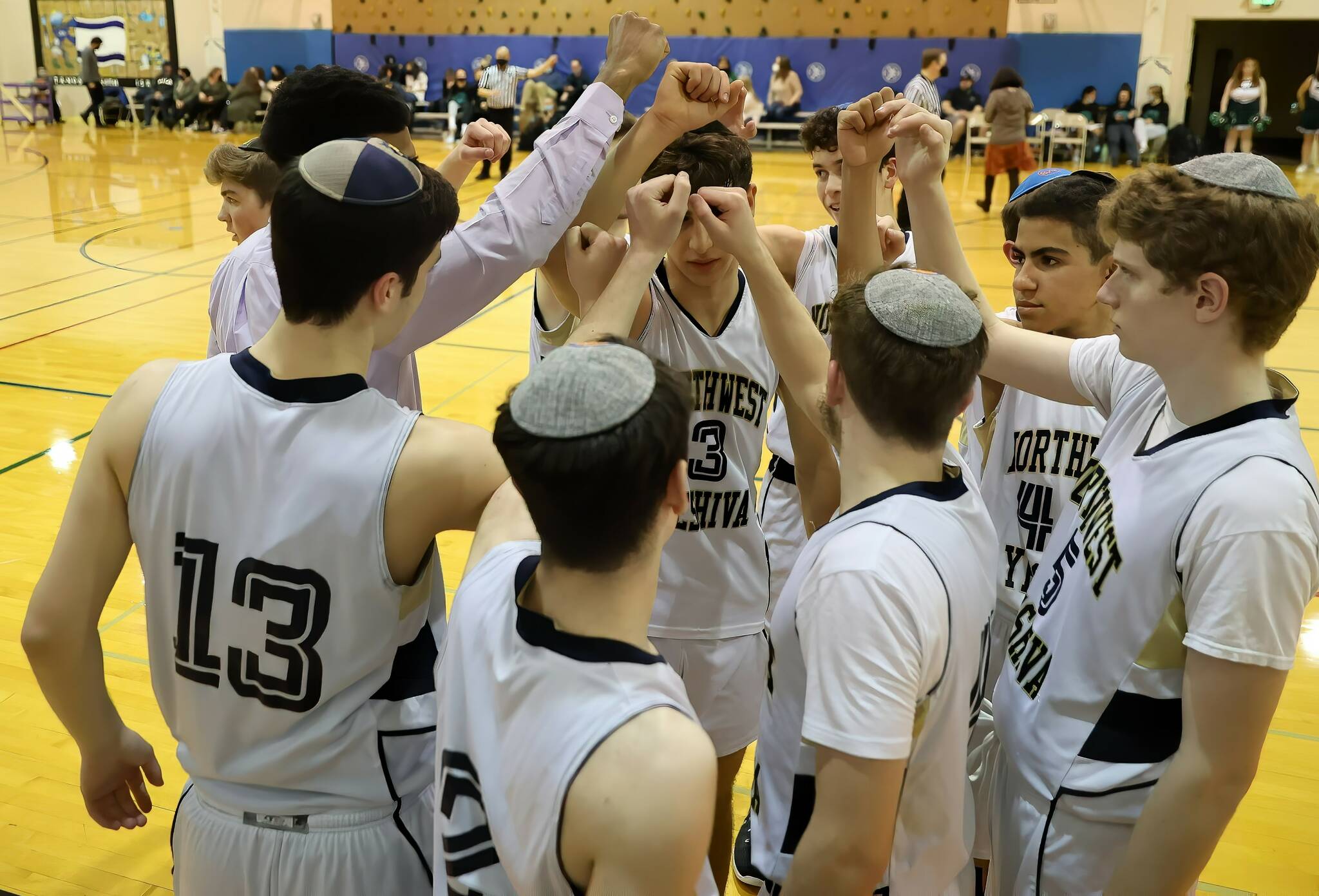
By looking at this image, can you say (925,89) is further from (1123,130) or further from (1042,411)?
(1123,130)

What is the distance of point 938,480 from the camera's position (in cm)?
176

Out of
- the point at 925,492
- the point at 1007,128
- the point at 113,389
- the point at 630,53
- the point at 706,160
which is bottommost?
the point at 113,389

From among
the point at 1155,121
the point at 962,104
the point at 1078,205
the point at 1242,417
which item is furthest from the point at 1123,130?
the point at 1242,417

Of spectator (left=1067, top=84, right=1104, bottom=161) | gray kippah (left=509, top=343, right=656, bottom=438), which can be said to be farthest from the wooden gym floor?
spectator (left=1067, top=84, right=1104, bottom=161)

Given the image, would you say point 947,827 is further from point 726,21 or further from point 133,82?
point 133,82

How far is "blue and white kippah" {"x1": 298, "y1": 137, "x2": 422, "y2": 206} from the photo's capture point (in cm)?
169

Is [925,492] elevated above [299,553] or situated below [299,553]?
above

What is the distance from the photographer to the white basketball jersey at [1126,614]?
181 centimetres

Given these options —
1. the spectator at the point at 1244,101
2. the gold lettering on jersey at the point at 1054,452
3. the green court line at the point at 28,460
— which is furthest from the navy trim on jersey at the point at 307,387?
the spectator at the point at 1244,101

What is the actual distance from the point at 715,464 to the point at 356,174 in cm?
142

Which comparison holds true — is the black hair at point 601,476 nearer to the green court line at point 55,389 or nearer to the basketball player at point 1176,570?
the basketball player at point 1176,570

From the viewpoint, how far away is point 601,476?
133cm

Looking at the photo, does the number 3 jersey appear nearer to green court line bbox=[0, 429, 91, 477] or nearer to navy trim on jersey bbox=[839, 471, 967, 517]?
navy trim on jersey bbox=[839, 471, 967, 517]

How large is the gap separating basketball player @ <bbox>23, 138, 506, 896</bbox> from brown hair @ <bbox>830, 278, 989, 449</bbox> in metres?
0.65
